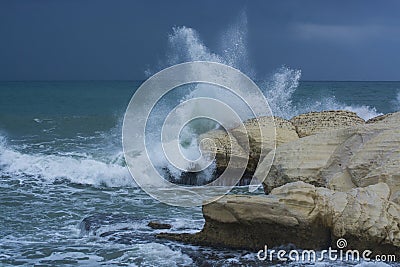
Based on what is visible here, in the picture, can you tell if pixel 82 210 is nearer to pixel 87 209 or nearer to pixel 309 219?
pixel 87 209

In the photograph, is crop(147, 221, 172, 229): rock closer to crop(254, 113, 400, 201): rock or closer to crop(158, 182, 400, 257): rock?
crop(158, 182, 400, 257): rock

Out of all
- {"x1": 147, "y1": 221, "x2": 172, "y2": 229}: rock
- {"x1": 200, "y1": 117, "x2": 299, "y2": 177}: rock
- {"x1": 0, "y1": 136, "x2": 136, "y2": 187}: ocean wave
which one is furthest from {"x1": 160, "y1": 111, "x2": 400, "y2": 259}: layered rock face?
{"x1": 0, "y1": 136, "x2": 136, "y2": 187}: ocean wave

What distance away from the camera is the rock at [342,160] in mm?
7715

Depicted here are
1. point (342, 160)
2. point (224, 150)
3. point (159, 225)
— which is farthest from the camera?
point (224, 150)

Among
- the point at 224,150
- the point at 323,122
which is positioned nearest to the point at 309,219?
the point at 224,150

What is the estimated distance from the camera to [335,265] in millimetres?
6293

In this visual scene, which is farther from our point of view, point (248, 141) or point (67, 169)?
point (67, 169)

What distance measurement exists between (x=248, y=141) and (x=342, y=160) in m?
3.81

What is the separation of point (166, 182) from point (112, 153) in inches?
144

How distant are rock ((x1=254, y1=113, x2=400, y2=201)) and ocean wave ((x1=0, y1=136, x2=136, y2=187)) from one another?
160 inches

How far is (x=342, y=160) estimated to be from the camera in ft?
28.0

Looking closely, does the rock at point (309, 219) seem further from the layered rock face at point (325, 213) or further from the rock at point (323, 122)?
the rock at point (323, 122)

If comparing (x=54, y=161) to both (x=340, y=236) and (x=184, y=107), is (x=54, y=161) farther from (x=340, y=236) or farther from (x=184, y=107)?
Result: (x=340, y=236)

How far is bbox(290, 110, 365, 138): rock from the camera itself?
12.5 m
